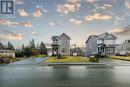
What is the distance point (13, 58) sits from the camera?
217 inches

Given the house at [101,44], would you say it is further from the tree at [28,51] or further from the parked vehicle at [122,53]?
the tree at [28,51]

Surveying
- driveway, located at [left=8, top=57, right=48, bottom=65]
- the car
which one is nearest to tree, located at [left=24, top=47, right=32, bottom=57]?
driveway, located at [left=8, top=57, right=48, bottom=65]

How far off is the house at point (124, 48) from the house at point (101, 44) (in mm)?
101

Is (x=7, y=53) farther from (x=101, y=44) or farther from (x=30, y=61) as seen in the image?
(x=101, y=44)

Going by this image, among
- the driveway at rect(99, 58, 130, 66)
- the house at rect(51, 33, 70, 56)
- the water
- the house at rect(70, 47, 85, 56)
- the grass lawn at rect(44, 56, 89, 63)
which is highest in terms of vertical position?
the house at rect(51, 33, 70, 56)

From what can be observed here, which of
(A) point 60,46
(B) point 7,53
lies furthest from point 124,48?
(B) point 7,53

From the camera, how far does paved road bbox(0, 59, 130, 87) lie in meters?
4.08

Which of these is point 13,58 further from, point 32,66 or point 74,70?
point 74,70

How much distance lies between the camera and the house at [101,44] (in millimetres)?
5406

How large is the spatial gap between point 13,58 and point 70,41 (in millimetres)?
1199

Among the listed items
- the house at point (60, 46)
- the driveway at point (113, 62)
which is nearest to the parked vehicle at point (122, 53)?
the driveway at point (113, 62)

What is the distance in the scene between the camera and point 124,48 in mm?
5543

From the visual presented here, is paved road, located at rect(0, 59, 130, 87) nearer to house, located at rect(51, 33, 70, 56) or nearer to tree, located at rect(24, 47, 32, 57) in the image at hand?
Answer: tree, located at rect(24, 47, 32, 57)

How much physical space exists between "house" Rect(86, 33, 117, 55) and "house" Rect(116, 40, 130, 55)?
10 centimetres
